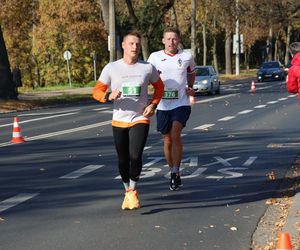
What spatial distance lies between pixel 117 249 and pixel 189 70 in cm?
330

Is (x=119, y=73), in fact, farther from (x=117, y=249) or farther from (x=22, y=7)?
(x=22, y=7)

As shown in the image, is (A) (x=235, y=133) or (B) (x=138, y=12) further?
(B) (x=138, y=12)

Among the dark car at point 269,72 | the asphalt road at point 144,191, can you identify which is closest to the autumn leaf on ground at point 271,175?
the asphalt road at point 144,191

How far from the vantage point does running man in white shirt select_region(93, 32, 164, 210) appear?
721 cm

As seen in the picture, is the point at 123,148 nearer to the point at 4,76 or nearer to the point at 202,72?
the point at 4,76

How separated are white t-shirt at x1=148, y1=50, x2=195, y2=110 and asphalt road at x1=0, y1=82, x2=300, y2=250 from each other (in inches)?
45.0

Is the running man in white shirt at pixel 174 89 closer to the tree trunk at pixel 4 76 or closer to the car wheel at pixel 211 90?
the tree trunk at pixel 4 76

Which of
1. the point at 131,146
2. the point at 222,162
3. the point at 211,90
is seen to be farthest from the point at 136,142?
the point at 211,90

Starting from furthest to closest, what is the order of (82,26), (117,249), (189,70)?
(82,26) < (189,70) < (117,249)

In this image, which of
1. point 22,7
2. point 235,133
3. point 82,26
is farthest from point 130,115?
point 82,26

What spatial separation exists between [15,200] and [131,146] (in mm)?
1752

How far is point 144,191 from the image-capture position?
28.2 feet

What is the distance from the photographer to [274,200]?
7930 millimetres

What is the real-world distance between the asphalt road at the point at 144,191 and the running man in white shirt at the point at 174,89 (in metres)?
0.71
